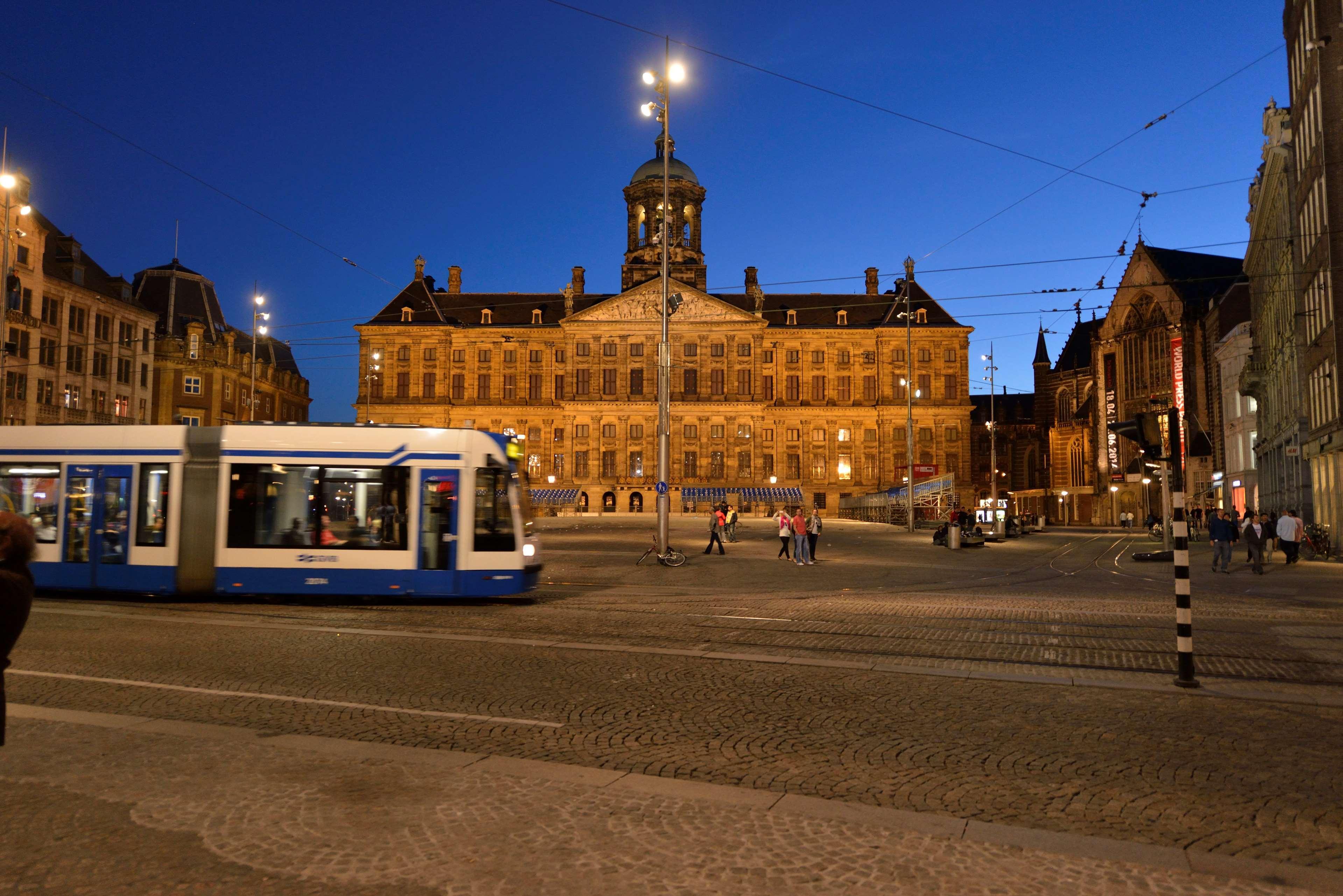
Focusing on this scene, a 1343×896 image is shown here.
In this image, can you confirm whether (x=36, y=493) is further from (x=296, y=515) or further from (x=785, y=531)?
(x=785, y=531)

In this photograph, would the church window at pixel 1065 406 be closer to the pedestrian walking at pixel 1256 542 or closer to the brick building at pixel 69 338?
the pedestrian walking at pixel 1256 542

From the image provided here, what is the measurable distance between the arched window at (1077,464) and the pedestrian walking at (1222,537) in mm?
60390

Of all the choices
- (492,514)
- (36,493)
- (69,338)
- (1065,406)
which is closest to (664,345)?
(492,514)

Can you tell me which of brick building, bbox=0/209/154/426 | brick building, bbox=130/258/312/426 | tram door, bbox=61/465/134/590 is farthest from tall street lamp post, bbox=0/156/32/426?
brick building, bbox=130/258/312/426

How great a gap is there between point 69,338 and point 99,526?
45685 mm

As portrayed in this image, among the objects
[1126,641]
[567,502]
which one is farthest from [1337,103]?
[567,502]

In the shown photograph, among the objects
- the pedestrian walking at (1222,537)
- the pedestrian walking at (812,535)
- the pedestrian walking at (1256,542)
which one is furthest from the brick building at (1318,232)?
the pedestrian walking at (812,535)

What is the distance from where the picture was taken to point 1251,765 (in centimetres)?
543

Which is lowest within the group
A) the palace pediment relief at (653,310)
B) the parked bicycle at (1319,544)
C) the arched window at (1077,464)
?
the parked bicycle at (1319,544)

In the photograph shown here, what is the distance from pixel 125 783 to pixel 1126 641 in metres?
9.68

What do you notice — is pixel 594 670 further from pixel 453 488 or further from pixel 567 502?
pixel 567 502

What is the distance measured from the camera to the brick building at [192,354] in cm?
6506

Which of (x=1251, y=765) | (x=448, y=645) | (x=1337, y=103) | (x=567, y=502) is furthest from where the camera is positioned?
(x=567, y=502)

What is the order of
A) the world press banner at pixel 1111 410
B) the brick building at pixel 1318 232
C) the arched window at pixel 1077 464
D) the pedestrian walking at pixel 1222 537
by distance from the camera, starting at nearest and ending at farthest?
the pedestrian walking at pixel 1222 537 < the brick building at pixel 1318 232 < the world press banner at pixel 1111 410 < the arched window at pixel 1077 464
